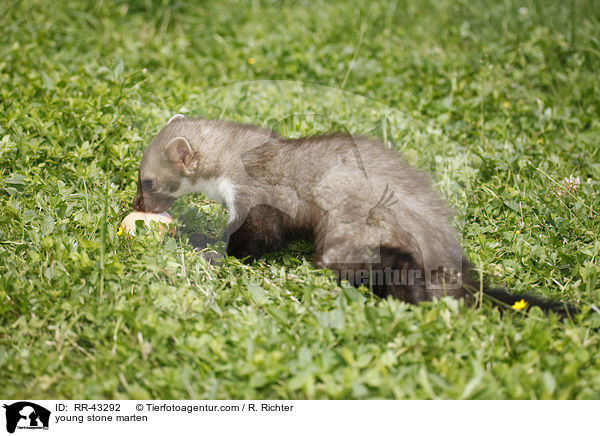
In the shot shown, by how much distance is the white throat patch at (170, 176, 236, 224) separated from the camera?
12.9ft

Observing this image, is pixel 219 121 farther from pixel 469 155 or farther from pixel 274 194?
pixel 469 155

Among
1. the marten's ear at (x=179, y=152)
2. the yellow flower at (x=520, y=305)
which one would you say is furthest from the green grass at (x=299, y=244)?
the marten's ear at (x=179, y=152)

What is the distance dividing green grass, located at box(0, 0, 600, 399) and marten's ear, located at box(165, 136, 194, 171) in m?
0.50

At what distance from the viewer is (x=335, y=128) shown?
518 centimetres

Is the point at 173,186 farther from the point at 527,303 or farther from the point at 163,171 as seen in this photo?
the point at 527,303

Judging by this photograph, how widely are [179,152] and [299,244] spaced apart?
111cm

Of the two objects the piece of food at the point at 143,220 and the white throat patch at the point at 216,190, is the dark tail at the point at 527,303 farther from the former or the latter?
Result: the piece of food at the point at 143,220

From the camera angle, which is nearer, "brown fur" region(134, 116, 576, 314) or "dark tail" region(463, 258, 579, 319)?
"dark tail" region(463, 258, 579, 319)

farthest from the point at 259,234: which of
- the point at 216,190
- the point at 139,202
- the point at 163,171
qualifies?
the point at 139,202
